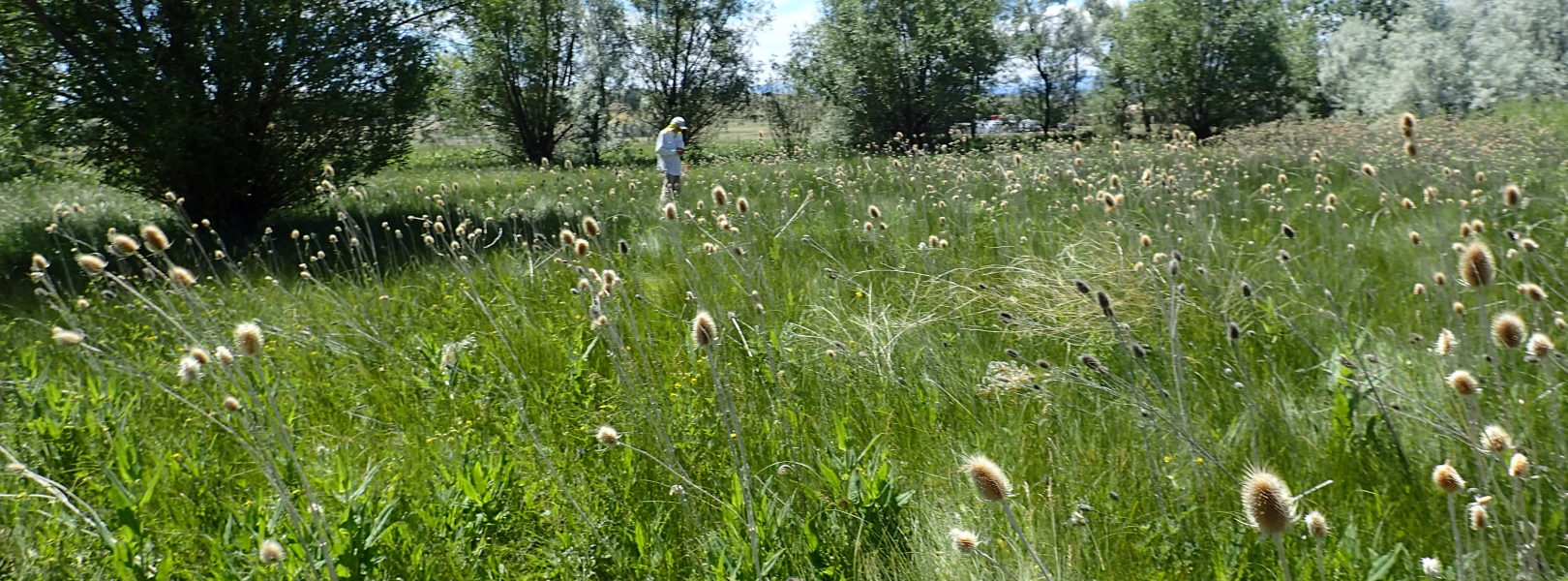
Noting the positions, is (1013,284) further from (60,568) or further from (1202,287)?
(60,568)

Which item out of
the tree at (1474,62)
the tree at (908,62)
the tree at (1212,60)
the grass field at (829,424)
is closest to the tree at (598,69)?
the tree at (908,62)

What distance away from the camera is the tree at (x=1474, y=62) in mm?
19438

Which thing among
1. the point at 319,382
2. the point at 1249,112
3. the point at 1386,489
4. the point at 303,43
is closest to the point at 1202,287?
the point at 1386,489

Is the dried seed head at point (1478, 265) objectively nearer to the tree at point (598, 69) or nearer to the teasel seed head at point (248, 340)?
the teasel seed head at point (248, 340)

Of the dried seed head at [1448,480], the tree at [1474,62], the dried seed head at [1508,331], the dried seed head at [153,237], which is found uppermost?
the tree at [1474,62]

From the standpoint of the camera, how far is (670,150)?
9211 millimetres

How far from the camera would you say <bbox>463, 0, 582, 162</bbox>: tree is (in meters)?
24.7

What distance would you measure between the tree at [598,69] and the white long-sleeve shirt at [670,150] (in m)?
18.8

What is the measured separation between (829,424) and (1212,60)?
2488 centimetres

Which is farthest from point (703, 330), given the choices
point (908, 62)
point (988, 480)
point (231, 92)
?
point (908, 62)

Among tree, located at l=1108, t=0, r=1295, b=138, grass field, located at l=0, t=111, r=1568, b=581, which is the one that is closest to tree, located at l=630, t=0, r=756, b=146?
tree, located at l=1108, t=0, r=1295, b=138

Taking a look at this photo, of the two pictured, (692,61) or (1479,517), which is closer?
(1479,517)

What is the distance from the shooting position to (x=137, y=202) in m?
10.5

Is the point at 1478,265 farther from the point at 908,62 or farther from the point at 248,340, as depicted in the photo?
the point at 908,62
